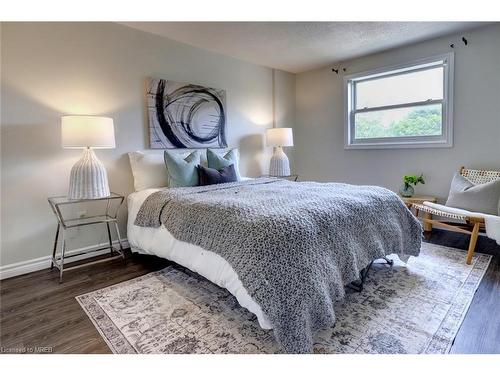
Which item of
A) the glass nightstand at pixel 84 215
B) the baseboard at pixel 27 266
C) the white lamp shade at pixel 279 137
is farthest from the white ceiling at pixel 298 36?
the baseboard at pixel 27 266

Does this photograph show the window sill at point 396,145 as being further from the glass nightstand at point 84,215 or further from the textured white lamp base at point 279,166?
the glass nightstand at point 84,215

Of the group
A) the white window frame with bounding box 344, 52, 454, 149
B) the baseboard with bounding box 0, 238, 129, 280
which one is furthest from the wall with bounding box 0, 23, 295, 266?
the white window frame with bounding box 344, 52, 454, 149

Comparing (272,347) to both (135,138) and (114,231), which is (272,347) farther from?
(135,138)

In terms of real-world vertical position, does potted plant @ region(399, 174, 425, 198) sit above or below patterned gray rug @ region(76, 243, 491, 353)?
above

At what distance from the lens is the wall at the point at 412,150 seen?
3.12 m

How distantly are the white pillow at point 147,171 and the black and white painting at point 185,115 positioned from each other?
0.25 meters

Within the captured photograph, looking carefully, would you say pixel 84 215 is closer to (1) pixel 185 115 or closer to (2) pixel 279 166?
(1) pixel 185 115

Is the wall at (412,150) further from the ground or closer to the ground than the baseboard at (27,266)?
further from the ground

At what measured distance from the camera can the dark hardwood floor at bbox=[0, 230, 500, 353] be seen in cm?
153

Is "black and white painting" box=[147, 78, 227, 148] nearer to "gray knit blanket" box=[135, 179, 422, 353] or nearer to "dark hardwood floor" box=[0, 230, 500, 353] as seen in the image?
"gray knit blanket" box=[135, 179, 422, 353]

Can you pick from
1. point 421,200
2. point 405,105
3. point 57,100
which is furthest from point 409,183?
point 57,100

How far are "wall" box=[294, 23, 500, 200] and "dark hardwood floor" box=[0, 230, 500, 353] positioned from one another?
1.18m

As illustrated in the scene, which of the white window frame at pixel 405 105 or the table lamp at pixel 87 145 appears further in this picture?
the white window frame at pixel 405 105

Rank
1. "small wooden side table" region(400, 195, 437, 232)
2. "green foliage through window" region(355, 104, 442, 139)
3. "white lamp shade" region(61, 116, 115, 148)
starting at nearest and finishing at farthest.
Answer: "white lamp shade" region(61, 116, 115, 148) → "small wooden side table" region(400, 195, 437, 232) → "green foliage through window" region(355, 104, 442, 139)
